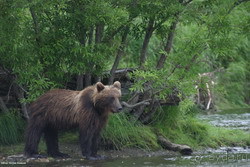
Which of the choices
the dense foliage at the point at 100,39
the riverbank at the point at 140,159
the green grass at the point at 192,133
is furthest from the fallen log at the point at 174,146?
the green grass at the point at 192,133

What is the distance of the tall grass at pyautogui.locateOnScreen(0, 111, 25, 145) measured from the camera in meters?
12.1

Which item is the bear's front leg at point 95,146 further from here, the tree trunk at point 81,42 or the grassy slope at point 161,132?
the tree trunk at point 81,42

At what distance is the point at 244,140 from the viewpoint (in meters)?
13.6

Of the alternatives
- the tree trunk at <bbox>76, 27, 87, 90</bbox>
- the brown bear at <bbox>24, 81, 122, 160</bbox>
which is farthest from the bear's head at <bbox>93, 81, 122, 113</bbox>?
the tree trunk at <bbox>76, 27, 87, 90</bbox>

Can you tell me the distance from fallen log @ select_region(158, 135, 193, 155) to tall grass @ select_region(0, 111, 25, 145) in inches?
116

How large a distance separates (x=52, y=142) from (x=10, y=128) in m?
1.11

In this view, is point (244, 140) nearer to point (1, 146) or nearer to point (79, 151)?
point (79, 151)

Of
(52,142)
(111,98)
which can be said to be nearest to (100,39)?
(111,98)

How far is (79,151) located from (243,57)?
658 inches

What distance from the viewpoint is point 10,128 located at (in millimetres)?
12164

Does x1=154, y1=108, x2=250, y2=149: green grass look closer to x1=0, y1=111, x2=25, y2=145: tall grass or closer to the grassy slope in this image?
the grassy slope

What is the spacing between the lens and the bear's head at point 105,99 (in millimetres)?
11023

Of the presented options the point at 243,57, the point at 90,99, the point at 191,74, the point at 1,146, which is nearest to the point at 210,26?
the point at 191,74

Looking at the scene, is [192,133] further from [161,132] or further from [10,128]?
[10,128]
